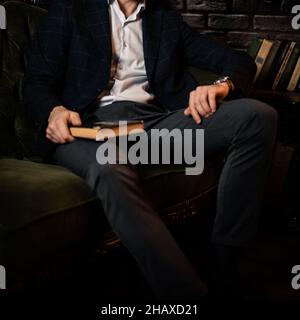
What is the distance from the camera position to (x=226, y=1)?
233 cm

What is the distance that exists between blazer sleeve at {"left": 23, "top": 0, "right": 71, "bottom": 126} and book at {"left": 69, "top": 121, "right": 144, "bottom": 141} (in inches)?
8.3

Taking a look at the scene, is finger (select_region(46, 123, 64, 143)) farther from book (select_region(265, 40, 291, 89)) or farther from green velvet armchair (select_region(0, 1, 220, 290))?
book (select_region(265, 40, 291, 89))

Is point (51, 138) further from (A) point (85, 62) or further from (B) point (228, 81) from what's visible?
(B) point (228, 81)

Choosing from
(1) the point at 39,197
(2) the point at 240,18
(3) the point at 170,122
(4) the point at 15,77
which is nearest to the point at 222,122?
(3) the point at 170,122

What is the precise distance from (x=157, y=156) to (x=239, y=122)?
0.27 m

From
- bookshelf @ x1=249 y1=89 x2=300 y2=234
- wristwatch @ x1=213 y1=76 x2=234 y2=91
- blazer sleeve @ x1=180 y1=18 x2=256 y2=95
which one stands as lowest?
bookshelf @ x1=249 y1=89 x2=300 y2=234

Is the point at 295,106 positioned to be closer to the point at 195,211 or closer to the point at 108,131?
the point at 195,211

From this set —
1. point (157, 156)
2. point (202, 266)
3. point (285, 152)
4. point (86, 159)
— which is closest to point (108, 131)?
point (86, 159)

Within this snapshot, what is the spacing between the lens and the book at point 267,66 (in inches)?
83.2

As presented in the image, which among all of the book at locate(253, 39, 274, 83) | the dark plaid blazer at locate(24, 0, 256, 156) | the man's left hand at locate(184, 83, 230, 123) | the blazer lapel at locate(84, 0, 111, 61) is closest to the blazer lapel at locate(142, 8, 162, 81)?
the dark plaid blazer at locate(24, 0, 256, 156)

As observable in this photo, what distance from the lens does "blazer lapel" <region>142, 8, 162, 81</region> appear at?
5.38 ft

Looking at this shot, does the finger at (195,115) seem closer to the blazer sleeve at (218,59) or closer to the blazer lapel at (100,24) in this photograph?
the blazer sleeve at (218,59)

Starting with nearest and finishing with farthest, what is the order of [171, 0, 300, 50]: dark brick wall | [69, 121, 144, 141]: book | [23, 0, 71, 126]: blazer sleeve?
[69, 121, 144, 141]: book → [23, 0, 71, 126]: blazer sleeve → [171, 0, 300, 50]: dark brick wall

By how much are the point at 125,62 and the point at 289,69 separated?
80 cm
